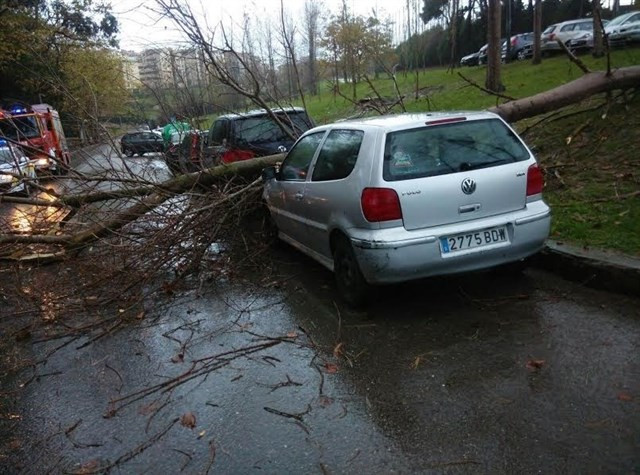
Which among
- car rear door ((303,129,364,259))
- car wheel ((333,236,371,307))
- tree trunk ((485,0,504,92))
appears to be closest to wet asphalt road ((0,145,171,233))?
car rear door ((303,129,364,259))

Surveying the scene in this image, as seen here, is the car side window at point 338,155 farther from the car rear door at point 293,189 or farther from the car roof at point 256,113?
the car roof at point 256,113

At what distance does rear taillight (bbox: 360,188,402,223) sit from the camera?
4211mm

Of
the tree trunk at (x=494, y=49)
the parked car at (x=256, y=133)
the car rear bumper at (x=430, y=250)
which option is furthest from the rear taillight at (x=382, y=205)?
the tree trunk at (x=494, y=49)

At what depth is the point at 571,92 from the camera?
7.86 m

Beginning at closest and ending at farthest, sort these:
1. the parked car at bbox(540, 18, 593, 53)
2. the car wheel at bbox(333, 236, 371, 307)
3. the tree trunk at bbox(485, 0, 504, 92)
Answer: the car wheel at bbox(333, 236, 371, 307), the tree trunk at bbox(485, 0, 504, 92), the parked car at bbox(540, 18, 593, 53)

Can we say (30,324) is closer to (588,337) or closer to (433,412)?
(433,412)

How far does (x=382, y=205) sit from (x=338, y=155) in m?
1.00

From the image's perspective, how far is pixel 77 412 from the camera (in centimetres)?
366

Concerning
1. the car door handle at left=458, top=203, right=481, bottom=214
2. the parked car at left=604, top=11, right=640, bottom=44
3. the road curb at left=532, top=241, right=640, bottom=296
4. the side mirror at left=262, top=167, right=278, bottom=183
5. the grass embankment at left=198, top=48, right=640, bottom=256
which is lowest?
the road curb at left=532, top=241, right=640, bottom=296

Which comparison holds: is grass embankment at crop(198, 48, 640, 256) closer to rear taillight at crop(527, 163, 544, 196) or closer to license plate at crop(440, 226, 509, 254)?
rear taillight at crop(527, 163, 544, 196)

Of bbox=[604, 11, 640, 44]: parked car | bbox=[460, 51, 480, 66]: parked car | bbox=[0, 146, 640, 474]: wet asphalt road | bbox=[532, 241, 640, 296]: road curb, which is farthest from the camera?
bbox=[460, 51, 480, 66]: parked car

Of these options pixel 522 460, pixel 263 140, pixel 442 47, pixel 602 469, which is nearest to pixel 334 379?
pixel 522 460

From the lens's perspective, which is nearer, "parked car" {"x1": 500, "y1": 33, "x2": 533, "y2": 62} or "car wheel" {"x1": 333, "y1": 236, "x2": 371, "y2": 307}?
"car wheel" {"x1": 333, "y1": 236, "x2": 371, "y2": 307}

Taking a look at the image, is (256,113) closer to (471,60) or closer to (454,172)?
(454,172)
